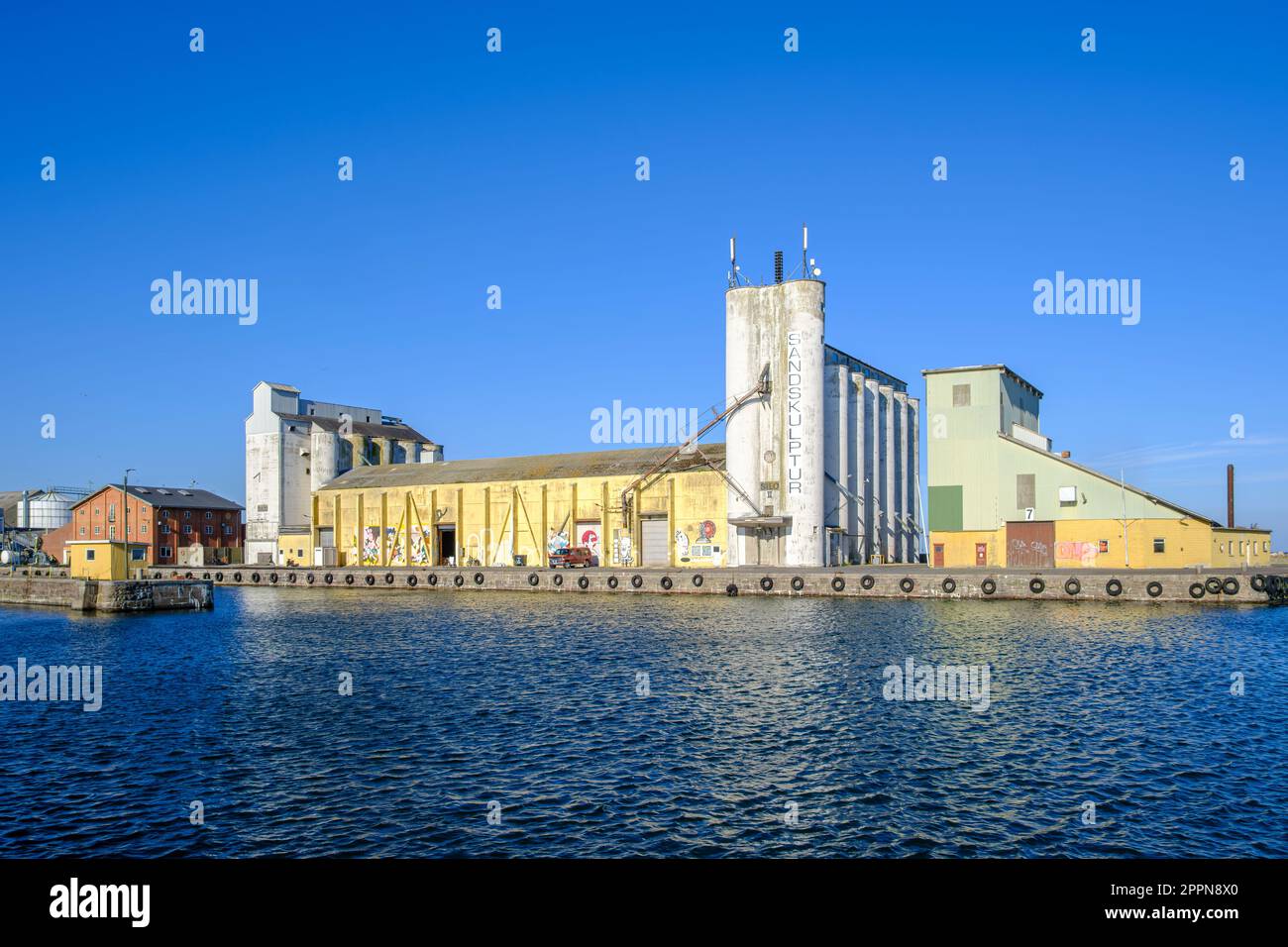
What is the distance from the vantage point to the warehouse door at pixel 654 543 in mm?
72562

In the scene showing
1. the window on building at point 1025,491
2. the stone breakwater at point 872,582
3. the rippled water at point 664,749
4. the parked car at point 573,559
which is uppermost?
the window on building at point 1025,491

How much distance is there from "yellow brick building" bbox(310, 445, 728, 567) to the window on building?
65.3 feet

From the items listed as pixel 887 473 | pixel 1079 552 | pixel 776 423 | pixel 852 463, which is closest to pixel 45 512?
pixel 776 423

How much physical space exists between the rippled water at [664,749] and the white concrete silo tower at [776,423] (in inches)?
1043

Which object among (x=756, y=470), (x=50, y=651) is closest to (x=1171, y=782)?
(x=50, y=651)

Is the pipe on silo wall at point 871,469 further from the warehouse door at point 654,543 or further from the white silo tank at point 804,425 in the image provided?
the warehouse door at point 654,543

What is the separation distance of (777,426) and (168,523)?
77645 millimetres

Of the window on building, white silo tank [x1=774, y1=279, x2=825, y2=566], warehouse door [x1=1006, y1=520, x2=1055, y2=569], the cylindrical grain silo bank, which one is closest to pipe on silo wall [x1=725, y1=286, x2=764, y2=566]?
the cylindrical grain silo bank

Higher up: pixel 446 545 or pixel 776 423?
pixel 776 423

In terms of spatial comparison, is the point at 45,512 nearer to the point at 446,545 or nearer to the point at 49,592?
the point at 49,592

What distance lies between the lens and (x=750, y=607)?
169ft

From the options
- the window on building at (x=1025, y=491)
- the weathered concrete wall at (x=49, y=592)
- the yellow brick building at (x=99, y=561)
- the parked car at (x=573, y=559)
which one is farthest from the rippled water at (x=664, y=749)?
the parked car at (x=573, y=559)

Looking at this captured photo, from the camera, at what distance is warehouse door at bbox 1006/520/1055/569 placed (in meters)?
57.6

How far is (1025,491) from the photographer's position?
58344mm
